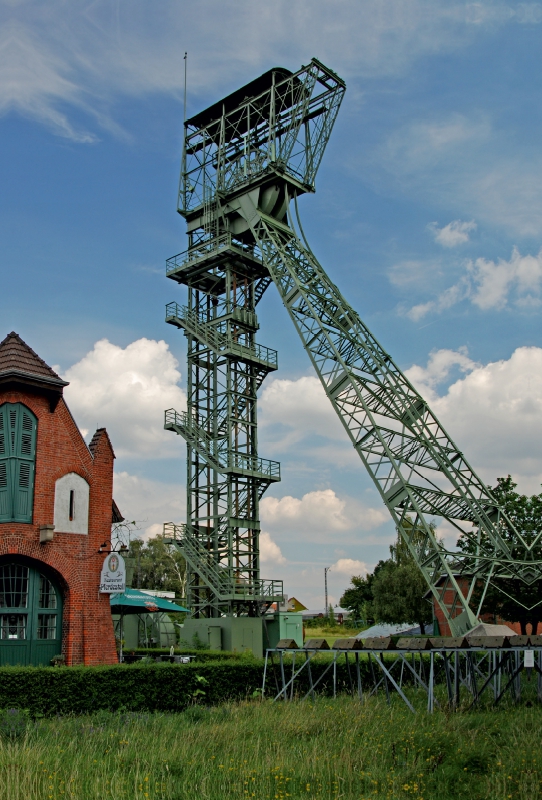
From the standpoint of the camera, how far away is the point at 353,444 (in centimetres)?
3366

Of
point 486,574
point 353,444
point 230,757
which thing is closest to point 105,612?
point 230,757

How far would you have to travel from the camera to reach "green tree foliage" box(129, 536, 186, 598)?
3287 inches

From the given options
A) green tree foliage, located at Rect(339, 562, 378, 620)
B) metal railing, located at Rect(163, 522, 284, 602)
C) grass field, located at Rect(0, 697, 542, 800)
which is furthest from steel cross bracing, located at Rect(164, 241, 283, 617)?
green tree foliage, located at Rect(339, 562, 378, 620)

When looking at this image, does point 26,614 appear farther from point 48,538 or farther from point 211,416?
point 211,416

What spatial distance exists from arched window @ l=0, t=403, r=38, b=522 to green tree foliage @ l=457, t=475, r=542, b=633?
19271 millimetres

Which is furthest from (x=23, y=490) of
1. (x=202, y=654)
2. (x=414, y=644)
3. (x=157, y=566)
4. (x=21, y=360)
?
(x=157, y=566)

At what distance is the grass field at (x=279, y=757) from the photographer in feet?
37.6

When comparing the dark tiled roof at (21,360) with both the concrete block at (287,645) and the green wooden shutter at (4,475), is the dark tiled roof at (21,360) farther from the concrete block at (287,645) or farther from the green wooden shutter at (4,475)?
the concrete block at (287,645)

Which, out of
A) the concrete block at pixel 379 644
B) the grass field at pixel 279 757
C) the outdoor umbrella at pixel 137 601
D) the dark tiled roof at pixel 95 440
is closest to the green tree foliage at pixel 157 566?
the outdoor umbrella at pixel 137 601

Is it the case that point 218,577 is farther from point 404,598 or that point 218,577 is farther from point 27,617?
point 404,598

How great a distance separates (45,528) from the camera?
2247 cm

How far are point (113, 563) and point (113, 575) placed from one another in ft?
1.13

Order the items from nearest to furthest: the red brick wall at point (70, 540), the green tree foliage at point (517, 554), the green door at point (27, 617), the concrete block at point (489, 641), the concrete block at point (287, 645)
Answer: the concrete block at point (489, 641), the green door at point (27, 617), the red brick wall at point (70, 540), the concrete block at point (287, 645), the green tree foliage at point (517, 554)

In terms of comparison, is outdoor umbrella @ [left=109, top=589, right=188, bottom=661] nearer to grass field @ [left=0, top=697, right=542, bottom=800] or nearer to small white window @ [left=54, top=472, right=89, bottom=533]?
small white window @ [left=54, top=472, right=89, bottom=533]
